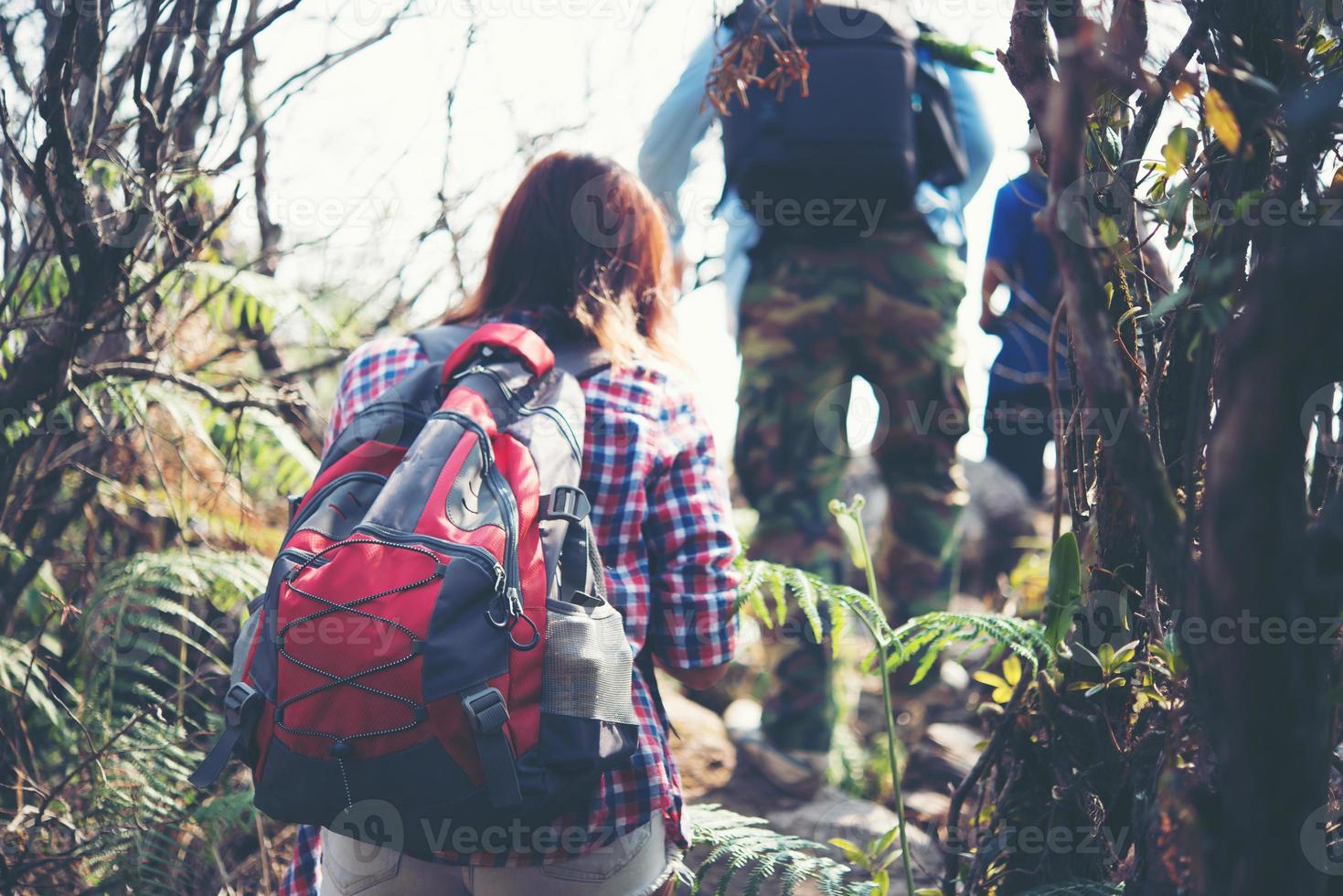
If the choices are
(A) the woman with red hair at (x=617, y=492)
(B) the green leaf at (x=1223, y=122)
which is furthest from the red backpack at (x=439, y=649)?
(B) the green leaf at (x=1223, y=122)

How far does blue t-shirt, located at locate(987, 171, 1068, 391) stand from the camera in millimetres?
3434

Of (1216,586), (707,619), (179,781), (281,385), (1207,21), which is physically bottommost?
(179,781)

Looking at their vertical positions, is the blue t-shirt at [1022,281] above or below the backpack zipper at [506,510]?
above

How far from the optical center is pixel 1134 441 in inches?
38.3

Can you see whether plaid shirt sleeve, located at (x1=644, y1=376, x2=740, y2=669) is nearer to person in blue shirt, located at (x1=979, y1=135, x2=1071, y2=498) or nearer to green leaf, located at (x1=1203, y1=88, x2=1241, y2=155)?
green leaf, located at (x1=1203, y1=88, x2=1241, y2=155)

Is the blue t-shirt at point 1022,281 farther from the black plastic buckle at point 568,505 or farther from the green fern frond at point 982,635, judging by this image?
the black plastic buckle at point 568,505

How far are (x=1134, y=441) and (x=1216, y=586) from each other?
151 millimetres

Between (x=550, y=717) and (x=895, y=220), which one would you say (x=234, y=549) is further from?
(x=895, y=220)

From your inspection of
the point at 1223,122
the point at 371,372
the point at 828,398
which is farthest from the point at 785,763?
the point at 1223,122

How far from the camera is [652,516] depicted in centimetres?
174

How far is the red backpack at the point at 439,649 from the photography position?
129 centimetres

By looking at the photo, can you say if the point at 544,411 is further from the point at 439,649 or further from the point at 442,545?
the point at 439,649

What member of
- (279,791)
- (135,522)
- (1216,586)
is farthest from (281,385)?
(1216,586)

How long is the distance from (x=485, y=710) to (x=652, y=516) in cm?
55
